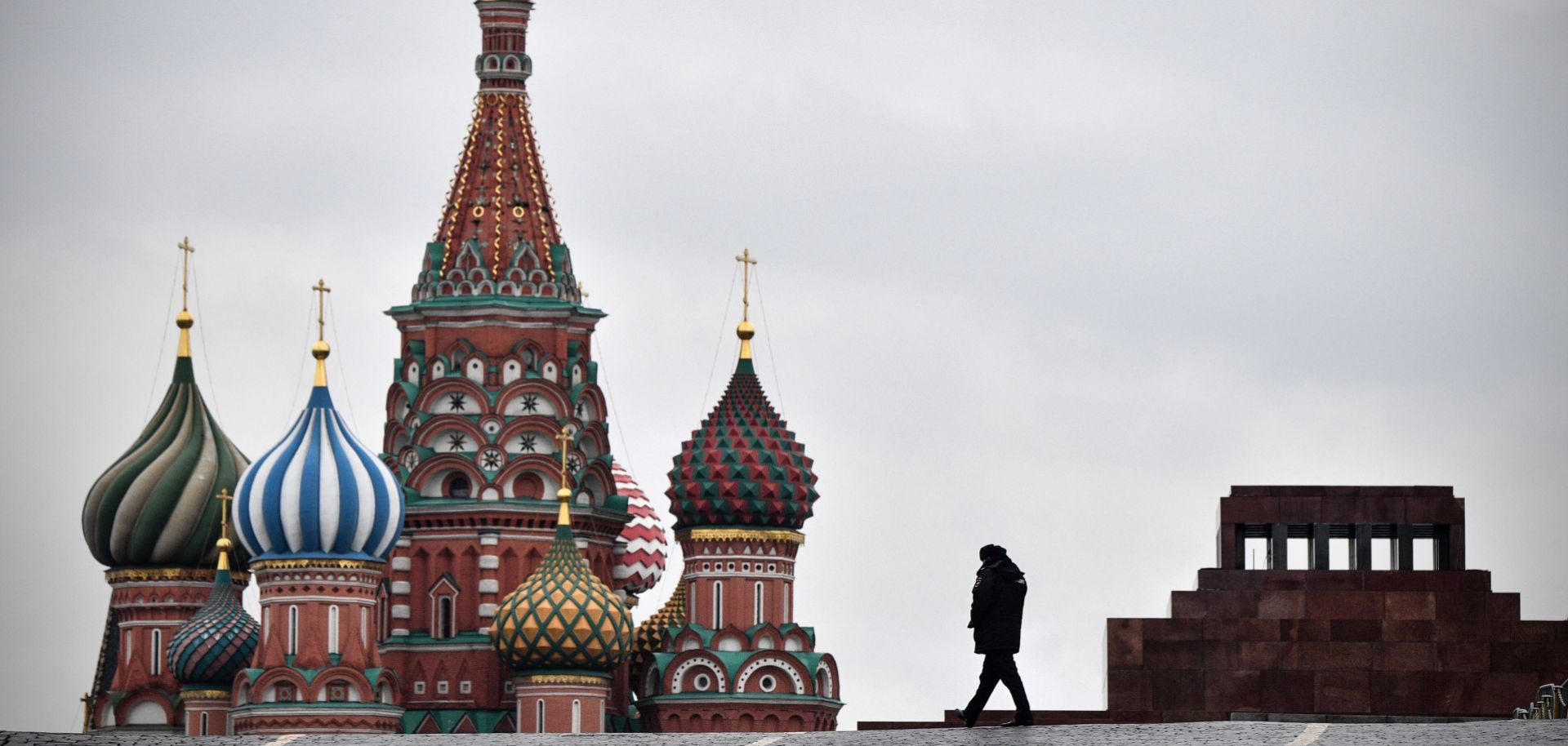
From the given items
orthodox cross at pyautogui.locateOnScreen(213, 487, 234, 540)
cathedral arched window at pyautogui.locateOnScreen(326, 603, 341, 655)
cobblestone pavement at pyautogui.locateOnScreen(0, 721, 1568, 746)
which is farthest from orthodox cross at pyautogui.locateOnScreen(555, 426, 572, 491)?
cobblestone pavement at pyautogui.locateOnScreen(0, 721, 1568, 746)

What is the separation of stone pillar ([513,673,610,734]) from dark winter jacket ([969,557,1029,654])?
4910cm

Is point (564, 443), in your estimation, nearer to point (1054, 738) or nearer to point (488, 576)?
point (488, 576)

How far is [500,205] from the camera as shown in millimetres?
88125

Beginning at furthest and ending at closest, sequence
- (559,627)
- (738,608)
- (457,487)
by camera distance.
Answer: (457,487)
(738,608)
(559,627)

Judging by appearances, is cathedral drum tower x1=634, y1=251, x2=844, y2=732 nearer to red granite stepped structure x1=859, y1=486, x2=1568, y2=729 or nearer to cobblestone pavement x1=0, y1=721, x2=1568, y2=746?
red granite stepped structure x1=859, y1=486, x2=1568, y2=729

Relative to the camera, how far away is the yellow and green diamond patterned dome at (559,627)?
272 ft

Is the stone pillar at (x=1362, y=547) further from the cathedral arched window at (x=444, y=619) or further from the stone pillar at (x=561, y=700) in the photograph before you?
the cathedral arched window at (x=444, y=619)

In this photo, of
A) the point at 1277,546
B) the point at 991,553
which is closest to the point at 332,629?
the point at 1277,546

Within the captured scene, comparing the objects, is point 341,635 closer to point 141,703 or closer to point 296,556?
point 296,556

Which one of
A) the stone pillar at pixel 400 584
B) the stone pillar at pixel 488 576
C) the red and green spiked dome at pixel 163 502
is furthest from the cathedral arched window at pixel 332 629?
the red and green spiked dome at pixel 163 502

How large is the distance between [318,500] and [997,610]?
50470mm

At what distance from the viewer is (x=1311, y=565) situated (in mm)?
64562

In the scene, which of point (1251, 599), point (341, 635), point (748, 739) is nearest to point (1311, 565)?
point (1251, 599)

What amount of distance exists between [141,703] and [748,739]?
183ft
